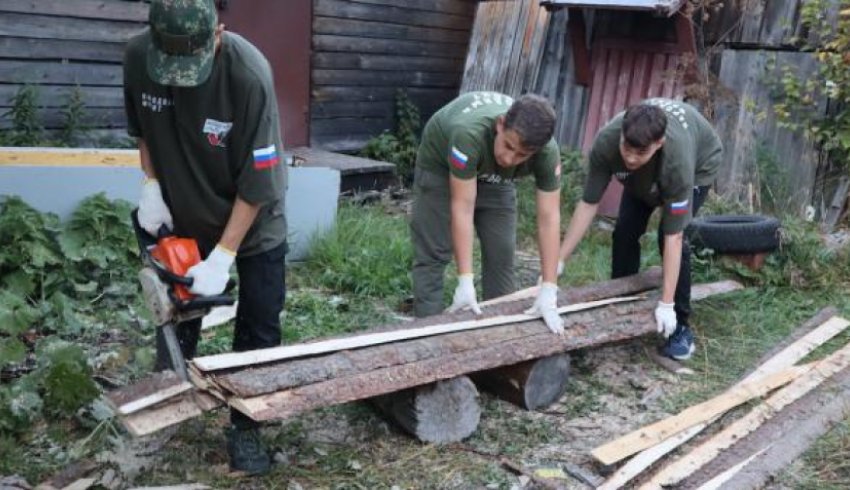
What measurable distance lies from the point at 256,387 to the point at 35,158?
2853 mm

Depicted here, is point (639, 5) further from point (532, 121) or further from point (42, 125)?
point (42, 125)

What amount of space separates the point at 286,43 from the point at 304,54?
0.83 ft

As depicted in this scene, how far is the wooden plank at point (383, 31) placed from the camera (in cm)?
805

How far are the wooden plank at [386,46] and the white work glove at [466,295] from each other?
16.2ft

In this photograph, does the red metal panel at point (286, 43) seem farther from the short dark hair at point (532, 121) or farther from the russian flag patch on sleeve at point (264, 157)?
the russian flag patch on sleeve at point (264, 157)

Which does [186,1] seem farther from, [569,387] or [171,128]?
[569,387]

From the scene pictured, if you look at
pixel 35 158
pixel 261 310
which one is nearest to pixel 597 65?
pixel 35 158

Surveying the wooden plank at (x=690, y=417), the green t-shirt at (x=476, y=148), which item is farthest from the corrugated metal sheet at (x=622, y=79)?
the green t-shirt at (x=476, y=148)

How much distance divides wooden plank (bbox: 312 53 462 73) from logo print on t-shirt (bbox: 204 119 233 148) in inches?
216

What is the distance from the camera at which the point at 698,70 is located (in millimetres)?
7461

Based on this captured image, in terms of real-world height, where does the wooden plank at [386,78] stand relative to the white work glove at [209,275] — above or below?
above

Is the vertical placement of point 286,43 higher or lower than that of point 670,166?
higher

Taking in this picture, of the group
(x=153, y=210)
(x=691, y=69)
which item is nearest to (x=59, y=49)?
(x=153, y=210)

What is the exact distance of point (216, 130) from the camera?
2.72m
